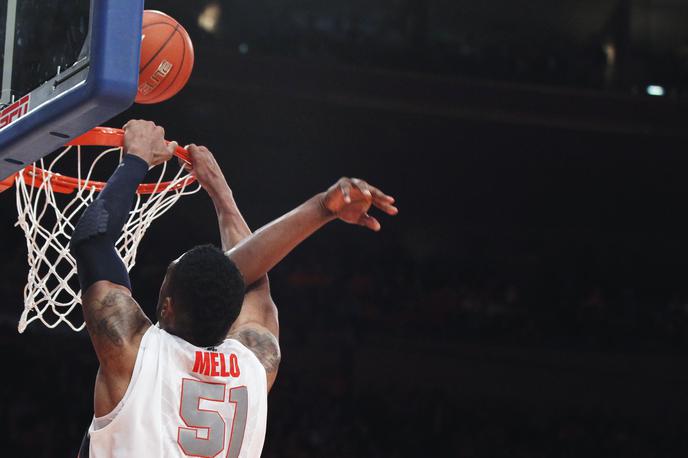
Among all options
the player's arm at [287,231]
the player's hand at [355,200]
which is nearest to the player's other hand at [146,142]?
the player's arm at [287,231]

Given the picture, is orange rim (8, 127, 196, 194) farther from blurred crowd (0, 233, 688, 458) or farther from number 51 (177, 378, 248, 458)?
blurred crowd (0, 233, 688, 458)

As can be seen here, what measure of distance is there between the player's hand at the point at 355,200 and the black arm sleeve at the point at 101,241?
1.67ft

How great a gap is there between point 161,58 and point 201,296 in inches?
45.1

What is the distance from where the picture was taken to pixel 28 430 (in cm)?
812

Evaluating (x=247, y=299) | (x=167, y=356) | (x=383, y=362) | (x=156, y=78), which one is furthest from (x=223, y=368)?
(x=383, y=362)

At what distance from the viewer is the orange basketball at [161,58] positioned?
2832 mm

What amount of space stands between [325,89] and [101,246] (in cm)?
756

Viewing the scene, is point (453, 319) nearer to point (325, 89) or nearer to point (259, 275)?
point (325, 89)

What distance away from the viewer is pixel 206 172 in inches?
110

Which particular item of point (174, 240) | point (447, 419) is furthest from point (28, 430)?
point (447, 419)

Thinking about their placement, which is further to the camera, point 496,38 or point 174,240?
point 496,38

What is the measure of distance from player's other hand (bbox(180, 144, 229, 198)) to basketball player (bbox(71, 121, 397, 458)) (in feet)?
2.01

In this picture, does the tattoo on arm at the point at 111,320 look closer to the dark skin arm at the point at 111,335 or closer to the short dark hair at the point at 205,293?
the dark skin arm at the point at 111,335

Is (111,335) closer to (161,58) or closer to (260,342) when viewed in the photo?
(260,342)
